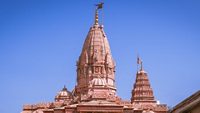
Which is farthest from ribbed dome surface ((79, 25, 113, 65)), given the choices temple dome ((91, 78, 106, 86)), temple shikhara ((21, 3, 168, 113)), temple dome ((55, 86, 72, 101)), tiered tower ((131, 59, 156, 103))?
tiered tower ((131, 59, 156, 103))

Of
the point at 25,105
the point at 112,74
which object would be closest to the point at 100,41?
the point at 112,74

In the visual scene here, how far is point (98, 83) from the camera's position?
190 feet

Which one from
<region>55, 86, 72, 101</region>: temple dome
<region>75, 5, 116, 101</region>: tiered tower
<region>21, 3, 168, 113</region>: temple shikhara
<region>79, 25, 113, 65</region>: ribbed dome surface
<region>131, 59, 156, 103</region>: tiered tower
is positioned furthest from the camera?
<region>131, 59, 156, 103</region>: tiered tower

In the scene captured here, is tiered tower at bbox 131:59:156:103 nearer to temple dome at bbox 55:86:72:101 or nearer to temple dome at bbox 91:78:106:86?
temple dome at bbox 91:78:106:86

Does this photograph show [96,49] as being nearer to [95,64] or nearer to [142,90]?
[95,64]

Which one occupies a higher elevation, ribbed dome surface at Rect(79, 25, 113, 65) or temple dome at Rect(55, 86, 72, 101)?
ribbed dome surface at Rect(79, 25, 113, 65)

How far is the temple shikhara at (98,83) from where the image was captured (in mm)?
55781

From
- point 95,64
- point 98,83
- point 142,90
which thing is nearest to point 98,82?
point 98,83

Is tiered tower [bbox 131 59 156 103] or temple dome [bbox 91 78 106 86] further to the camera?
tiered tower [bbox 131 59 156 103]

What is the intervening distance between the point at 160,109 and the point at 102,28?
2308 cm

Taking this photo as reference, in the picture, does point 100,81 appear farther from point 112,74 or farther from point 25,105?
point 25,105

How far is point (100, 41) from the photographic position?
68312 mm

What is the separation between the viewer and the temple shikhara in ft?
183

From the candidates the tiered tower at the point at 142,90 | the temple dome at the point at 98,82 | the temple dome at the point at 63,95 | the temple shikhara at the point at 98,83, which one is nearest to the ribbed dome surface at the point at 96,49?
the temple shikhara at the point at 98,83
